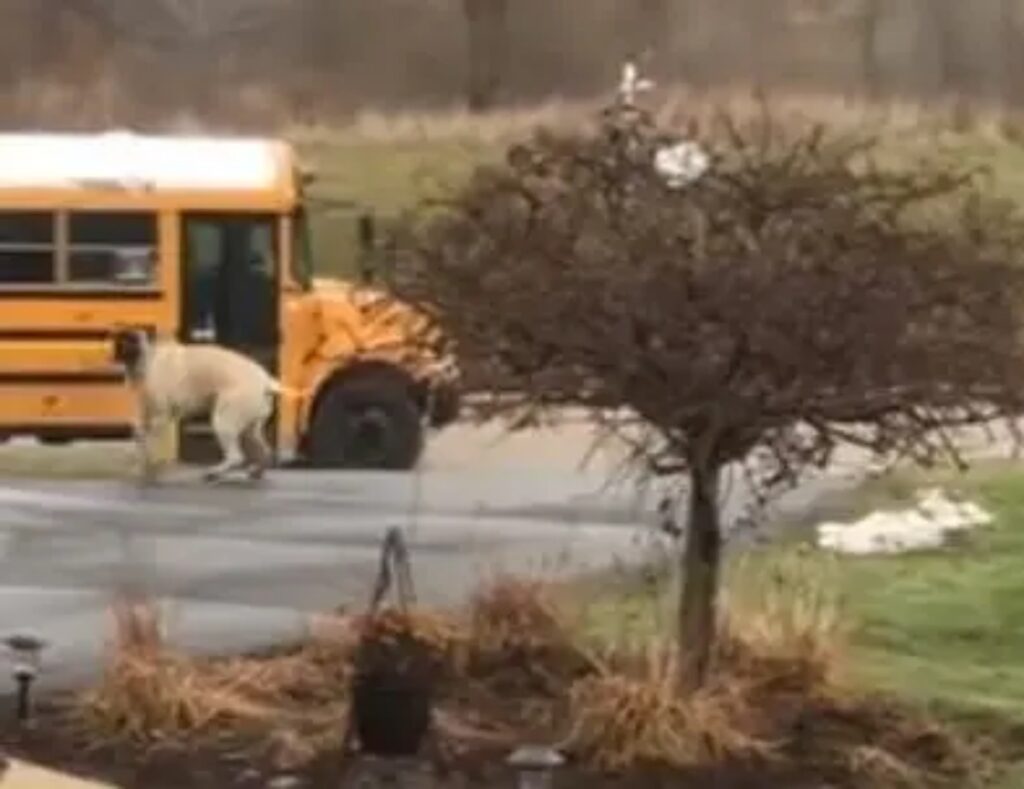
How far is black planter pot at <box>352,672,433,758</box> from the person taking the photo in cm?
1090

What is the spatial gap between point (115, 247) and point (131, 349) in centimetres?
279

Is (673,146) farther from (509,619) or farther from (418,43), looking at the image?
(418,43)

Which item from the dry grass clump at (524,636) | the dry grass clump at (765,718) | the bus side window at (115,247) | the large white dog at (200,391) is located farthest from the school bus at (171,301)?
the dry grass clump at (765,718)

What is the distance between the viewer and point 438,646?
40.7 ft

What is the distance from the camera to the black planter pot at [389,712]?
1090 cm

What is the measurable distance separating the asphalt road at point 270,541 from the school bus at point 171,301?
2837mm

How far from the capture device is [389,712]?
10.9 metres

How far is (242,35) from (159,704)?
5977 cm

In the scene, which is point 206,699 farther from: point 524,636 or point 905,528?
point 905,528

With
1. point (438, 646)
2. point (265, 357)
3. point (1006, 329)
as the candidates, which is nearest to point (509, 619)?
point (438, 646)

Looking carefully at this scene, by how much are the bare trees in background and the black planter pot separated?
169 ft

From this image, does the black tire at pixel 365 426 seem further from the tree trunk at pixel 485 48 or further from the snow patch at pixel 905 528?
the tree trunk at pixel 485 48

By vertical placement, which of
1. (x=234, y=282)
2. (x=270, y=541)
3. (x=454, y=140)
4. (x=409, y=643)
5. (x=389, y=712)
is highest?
(x=454, y=140)

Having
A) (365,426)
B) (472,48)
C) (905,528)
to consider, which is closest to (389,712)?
(905,528)
